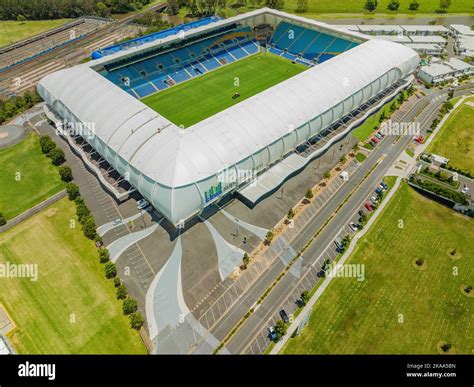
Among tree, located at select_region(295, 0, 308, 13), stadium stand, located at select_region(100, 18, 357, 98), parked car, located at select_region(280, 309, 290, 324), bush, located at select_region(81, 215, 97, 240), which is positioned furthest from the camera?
tree, located at select_region(295, 0, 308, 13)

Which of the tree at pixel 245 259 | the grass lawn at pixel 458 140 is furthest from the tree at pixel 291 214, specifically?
the grass lawn at pixel 458 140

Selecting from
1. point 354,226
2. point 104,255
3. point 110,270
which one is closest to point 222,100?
point 354,226

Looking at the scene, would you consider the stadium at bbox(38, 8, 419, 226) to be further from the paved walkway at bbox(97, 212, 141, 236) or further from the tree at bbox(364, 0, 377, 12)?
the tree at bbox(364, 0, 377, 12)

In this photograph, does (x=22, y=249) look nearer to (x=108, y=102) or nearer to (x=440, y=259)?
(x=108, y=102)

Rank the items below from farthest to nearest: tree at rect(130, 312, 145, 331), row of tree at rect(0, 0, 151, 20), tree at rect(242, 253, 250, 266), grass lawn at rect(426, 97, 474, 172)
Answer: row of tree at rect(0, 0, 151, 20), grass lawn at rect(426, 97, 474, 172), tree at rect(242, 253, 250, 266), tree at rect(130, 312, 145, 331)

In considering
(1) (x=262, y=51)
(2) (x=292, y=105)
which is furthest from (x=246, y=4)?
(2) (x=292, y=105)

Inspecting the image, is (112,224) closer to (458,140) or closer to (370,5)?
(458,140)

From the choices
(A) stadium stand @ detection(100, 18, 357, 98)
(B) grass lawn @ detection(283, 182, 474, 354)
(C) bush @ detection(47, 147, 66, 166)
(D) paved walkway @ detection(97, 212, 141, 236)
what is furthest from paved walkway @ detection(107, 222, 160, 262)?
(A) stadium stand @ detection(100, 18, 357, 98)
